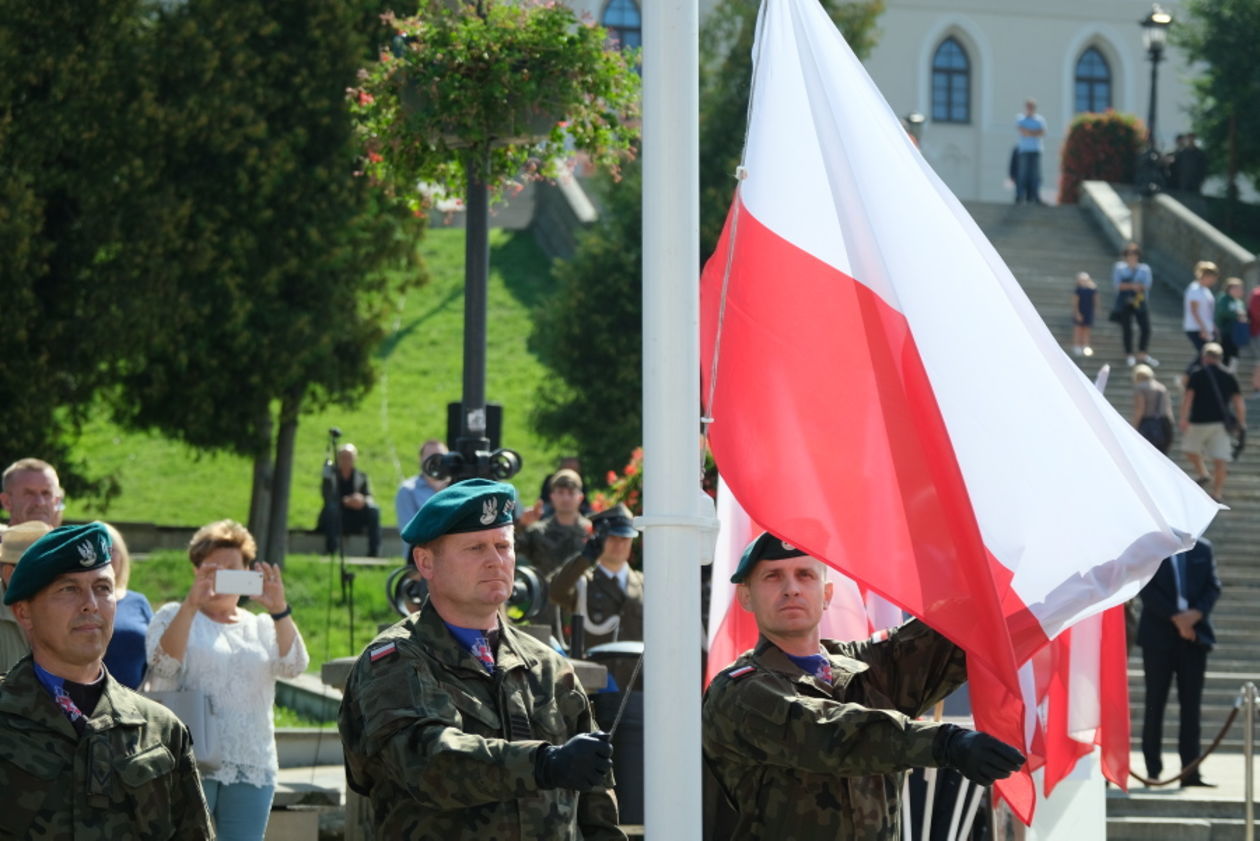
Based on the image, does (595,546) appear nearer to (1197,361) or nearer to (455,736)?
(455,736)

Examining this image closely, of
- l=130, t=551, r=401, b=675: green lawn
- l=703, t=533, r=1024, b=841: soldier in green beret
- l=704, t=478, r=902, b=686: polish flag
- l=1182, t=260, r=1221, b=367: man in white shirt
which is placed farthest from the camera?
l=1182, t=260, r=1221, b=367: man in white shirt

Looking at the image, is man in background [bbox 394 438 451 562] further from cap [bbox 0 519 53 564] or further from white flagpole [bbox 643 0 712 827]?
white flagpole [bbox 643 0 712 827]

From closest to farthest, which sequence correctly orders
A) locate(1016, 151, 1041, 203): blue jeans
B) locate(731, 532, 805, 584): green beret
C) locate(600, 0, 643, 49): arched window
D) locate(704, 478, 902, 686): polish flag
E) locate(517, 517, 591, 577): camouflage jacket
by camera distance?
locate(731, 532, 805, 584): green beret < locate(704, 478, 902, 686): polish flag < locate(517, 517, 591, 577): camouflage jacket < locate(1016, 151, 1041, 203): blue jeans < locate(600, 0, 643, 49): arched window

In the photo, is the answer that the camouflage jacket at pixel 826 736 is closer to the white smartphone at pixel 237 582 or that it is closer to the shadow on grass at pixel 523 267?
the white smartphone at pixel 237 582

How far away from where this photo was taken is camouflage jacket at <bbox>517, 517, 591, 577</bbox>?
13.4 m

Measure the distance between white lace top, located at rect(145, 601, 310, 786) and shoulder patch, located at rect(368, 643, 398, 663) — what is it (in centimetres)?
311

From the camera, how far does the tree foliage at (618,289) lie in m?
28.3

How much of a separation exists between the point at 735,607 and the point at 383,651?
2069 mm

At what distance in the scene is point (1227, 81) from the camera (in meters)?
40.1

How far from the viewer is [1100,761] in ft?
27.1

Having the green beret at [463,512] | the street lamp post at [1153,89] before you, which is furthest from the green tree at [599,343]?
the green beret at [463,512]

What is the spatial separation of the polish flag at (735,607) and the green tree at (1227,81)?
3415 centimetres

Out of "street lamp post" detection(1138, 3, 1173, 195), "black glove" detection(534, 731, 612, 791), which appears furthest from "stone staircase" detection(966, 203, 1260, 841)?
"black glove" detection(534, 731, 612, 791)

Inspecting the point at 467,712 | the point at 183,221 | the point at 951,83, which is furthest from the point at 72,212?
the point at 951,83
